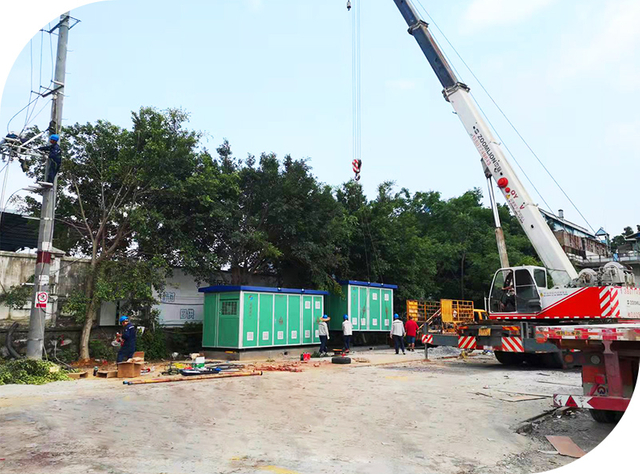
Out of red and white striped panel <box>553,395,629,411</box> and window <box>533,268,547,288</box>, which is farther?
window <box>533,268,547,288</box>

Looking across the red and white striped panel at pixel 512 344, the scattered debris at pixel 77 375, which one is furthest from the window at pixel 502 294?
the scattered debris at pixel 77 375

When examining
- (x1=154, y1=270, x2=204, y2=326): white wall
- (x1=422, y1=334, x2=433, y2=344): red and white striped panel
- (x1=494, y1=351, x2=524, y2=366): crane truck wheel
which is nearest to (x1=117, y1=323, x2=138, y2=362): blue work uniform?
(x1=154, y1=270, x2=204, y2=326): white wall

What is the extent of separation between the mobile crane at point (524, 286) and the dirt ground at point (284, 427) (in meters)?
2.08

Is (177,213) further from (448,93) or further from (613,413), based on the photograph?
(613,413)

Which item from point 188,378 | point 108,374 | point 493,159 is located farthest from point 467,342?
point 108,374

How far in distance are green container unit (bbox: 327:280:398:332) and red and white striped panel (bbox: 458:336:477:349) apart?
6929 millimetres

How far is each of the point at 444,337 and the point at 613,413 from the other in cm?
801

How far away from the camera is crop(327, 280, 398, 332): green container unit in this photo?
2098 cm

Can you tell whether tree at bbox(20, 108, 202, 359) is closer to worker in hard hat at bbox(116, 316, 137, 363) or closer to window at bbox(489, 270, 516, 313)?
worker in hard hat at bbox(116, 316, 137, 363)

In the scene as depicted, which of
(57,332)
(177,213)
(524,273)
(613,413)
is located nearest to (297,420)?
(613,413)

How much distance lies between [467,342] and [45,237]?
11.7 meters

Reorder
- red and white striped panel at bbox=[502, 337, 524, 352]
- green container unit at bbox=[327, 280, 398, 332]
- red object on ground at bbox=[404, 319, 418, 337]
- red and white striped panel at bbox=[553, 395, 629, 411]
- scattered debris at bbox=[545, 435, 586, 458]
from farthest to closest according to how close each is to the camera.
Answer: green container unit at bbox=[327, 280, 398, 332] → red object on ground at bbox=[404, 319, 418, 337] → red and white striped panel at bbox=[502, 337, 524, 352] → red and white striped panel at bbox=[553, 395, 629, 411] → scattered debris at bbox=[545, 435, 586, 458]

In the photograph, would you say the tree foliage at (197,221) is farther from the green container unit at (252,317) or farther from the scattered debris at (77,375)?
the scattered debris at (77,375)

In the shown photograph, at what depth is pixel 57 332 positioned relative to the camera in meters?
14.9
